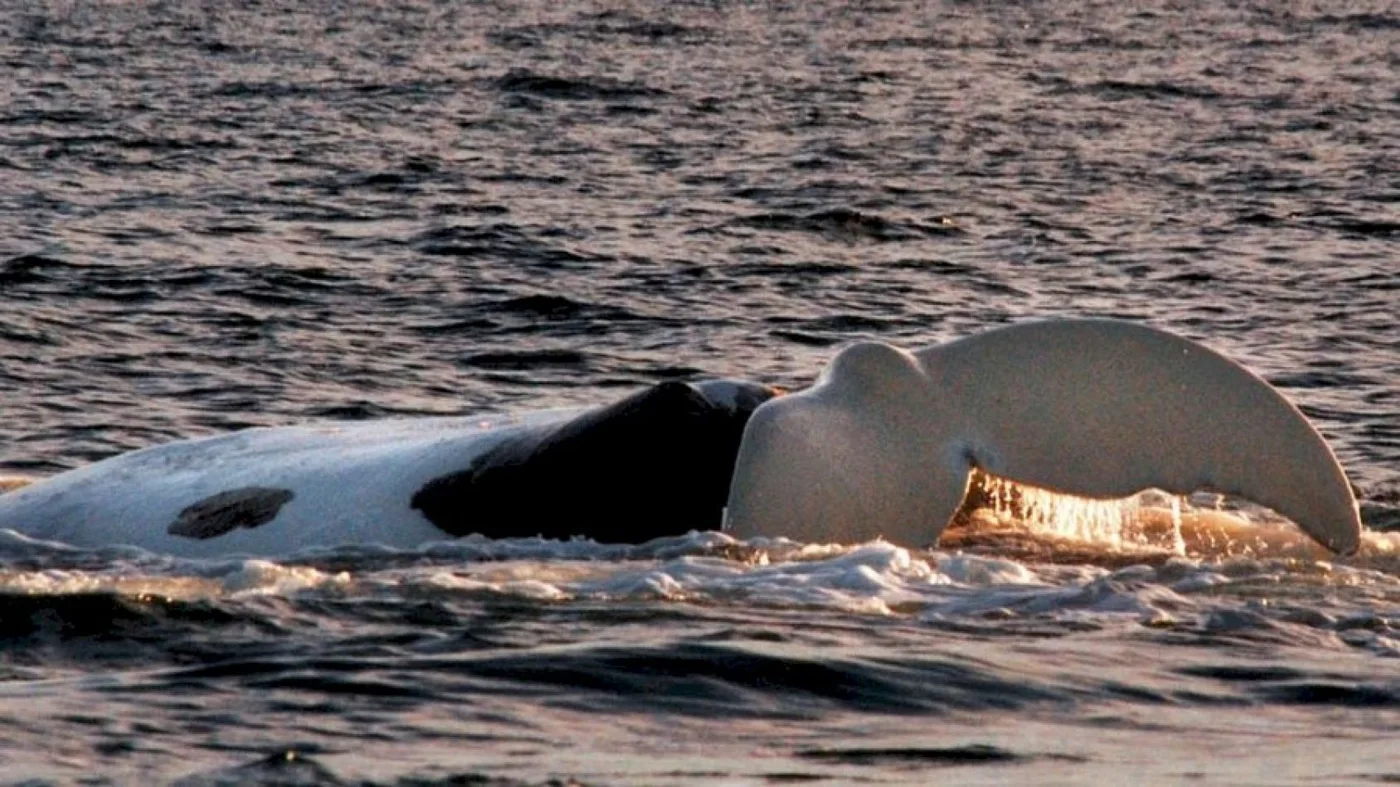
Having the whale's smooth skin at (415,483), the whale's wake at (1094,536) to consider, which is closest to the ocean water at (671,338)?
the whale's wake at (1094,536)

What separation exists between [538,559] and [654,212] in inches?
601

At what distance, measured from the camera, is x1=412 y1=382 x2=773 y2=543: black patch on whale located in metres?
8.66

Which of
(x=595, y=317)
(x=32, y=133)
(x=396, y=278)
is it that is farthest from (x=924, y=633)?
(x=32, y=133)

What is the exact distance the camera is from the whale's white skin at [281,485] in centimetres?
928

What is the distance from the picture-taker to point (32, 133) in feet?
97.5

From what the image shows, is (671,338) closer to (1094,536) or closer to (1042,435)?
(1094,536)

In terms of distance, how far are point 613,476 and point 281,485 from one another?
4.59 feet

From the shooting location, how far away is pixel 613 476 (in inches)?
349

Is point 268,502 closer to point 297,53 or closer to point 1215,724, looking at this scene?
point 1215,724

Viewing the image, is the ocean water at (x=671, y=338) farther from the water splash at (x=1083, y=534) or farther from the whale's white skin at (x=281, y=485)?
the whale's white skin at (x=281, y=485)

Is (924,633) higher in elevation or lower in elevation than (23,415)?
higher

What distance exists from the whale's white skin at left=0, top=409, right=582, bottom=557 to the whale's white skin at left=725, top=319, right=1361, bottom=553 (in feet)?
4.11

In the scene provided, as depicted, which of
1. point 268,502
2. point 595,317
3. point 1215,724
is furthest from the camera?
point 595,317

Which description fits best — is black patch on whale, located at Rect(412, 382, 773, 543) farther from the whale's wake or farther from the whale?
the whale's wake
